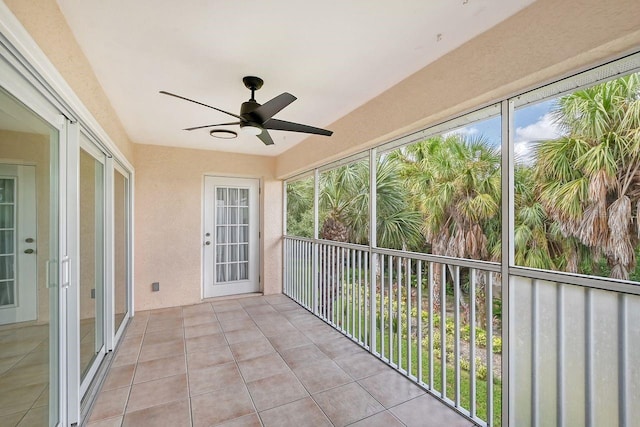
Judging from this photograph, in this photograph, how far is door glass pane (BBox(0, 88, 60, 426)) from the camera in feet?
3.77

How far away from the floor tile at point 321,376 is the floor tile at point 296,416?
0.57ft

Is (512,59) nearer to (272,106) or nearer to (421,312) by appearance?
(272,106)

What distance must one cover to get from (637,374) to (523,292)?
50 centimetres

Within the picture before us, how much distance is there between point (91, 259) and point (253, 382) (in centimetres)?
160

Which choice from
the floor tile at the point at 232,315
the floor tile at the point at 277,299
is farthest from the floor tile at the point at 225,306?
the floor tile at the point at 277,299

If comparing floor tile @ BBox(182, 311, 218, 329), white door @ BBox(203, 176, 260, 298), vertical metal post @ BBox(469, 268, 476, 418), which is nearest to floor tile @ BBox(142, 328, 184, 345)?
floor tile @ BBox(182, 311, 218, 329)

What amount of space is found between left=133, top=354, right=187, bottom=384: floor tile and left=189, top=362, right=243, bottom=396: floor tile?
0.14 metres

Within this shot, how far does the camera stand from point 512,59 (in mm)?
1499

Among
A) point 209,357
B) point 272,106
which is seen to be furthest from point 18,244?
point 209,357

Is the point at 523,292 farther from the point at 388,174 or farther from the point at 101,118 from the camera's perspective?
the point at 101,118

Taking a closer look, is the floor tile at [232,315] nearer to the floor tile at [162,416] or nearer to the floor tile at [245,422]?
the floor tile at [162,416]

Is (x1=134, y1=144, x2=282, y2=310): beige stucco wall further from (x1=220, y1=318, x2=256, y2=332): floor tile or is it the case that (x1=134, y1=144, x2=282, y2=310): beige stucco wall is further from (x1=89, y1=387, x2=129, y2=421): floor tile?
(x1=89, y1=387, x2=129, y2=421): floor tile

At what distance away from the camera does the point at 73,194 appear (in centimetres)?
173

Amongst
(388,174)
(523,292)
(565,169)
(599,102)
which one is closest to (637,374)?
(523,292)
